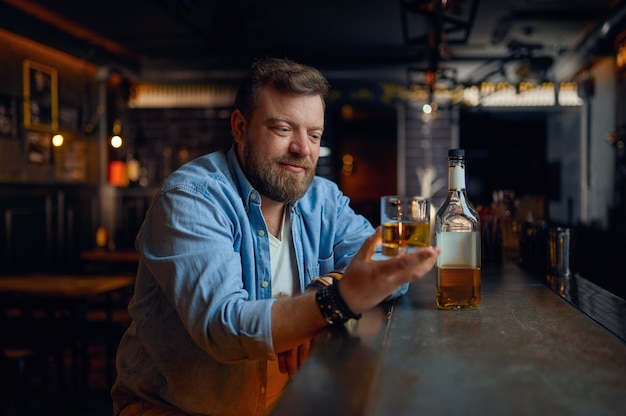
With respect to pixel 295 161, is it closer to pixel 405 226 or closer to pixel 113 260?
pixel 405 226

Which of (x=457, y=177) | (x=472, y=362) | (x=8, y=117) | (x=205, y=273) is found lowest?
(x=472, y=362)

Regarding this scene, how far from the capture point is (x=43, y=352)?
10.7 feet

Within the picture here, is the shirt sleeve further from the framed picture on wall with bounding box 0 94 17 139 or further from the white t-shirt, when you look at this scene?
the framed picture on wall with bounding box 0 94 17 139

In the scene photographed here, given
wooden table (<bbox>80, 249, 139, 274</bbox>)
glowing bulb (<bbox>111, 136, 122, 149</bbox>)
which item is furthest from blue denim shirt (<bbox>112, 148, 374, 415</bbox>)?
wooden table (<bbox>80, 249, 139, 274</bbox>)

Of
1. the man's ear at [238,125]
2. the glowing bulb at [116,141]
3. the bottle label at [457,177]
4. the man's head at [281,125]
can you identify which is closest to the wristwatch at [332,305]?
the bottle label at [457,177]

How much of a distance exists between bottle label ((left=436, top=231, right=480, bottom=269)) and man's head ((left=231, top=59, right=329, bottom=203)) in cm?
47

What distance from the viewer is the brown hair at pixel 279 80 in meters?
1.54

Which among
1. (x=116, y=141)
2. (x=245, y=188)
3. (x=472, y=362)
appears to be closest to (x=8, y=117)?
(x=116, y=141)

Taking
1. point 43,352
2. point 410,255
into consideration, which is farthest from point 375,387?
point 43,352

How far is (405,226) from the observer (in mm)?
1224

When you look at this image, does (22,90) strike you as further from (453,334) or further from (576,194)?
(576,194)

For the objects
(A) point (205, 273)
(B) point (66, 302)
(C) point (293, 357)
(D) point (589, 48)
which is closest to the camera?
(A) point (205, 273)

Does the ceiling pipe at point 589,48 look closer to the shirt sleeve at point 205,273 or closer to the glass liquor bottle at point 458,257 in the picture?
the glass liquor bottle at point 458,257

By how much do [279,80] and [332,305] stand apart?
67cm
